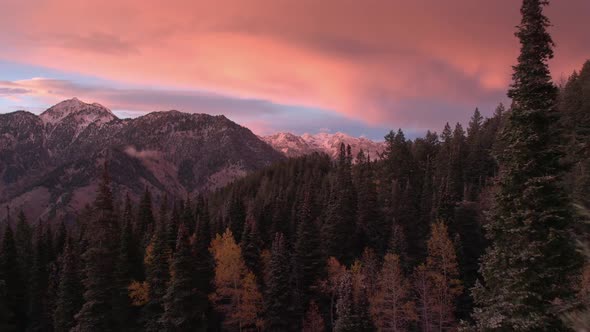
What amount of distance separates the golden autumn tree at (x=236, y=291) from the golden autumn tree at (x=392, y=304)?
41.4 feet

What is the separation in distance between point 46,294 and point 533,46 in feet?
214

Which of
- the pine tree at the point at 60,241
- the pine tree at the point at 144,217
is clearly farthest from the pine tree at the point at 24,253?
the pine tree at the point at 144,217

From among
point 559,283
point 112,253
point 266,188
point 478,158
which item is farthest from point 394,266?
point 266,188

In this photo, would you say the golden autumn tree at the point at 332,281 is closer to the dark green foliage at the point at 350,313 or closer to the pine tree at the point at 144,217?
the dark green foliage at the point at 350,313

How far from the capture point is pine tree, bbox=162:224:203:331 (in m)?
39.2

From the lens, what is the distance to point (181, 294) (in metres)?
39.2

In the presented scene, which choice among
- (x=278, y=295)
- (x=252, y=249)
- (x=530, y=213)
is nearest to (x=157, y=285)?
(x=278, y=295)

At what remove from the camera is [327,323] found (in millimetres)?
52688

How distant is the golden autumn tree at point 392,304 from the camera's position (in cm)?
4234

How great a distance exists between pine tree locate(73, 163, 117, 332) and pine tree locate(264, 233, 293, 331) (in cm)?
1550

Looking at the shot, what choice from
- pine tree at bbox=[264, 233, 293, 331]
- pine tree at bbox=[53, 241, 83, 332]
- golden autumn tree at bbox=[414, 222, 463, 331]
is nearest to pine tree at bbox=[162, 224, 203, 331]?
pine tree at bbox=[264, 233, 293, 331]

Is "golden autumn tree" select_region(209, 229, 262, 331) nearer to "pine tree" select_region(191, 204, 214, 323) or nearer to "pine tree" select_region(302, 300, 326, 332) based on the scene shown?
"pine tree" select_region(191, 204, 214, 323)

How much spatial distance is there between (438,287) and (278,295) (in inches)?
661

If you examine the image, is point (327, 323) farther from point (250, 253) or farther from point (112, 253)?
point (112, 253)
